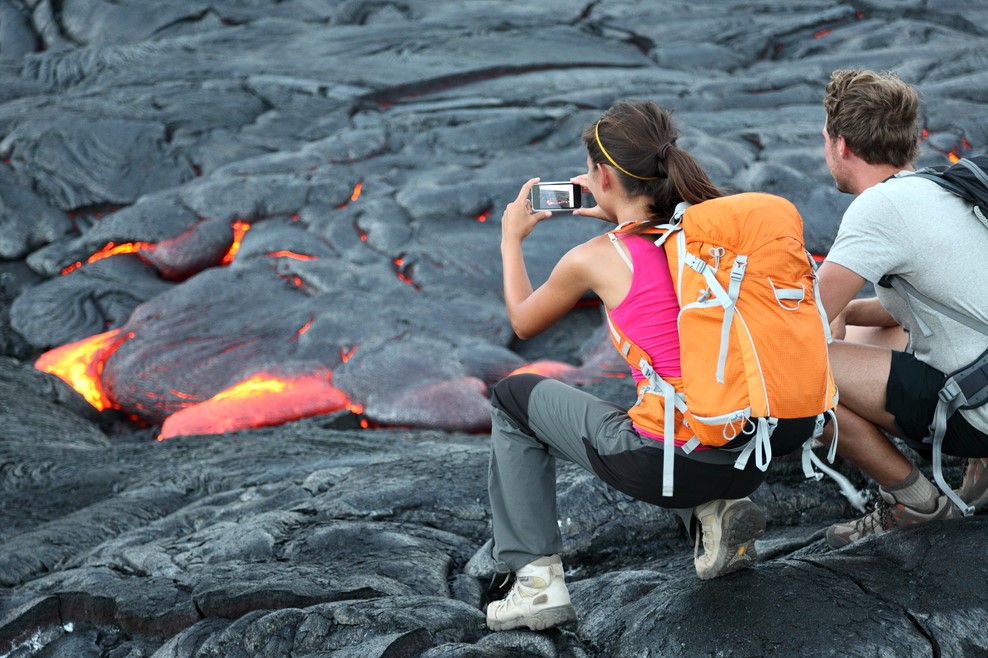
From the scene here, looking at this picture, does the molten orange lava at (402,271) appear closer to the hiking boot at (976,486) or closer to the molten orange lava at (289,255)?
the molten orange lava at (289,255)

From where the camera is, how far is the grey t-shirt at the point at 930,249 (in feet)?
10.5

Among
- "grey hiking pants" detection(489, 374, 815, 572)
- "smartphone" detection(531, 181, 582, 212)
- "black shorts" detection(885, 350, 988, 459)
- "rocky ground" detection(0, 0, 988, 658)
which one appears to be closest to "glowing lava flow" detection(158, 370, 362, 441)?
"rocky ground" detection(0, 0, 988, 658)

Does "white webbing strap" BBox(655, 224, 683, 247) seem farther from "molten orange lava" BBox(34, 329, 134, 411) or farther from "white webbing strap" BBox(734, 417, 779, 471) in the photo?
"molten orange lava" BBox(34, 329, 134, 411)

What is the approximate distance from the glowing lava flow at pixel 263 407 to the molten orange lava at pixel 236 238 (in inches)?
99.7

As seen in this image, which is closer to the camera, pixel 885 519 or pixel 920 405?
pixel 920 405

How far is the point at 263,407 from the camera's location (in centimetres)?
912

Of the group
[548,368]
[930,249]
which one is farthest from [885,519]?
[548,368]

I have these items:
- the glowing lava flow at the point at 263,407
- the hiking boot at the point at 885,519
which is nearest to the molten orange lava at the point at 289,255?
the glowing lava flow at the point at 263,407

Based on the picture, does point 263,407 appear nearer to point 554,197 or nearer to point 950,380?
point 554,197

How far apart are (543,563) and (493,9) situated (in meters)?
14.0

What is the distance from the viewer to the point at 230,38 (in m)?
15.1

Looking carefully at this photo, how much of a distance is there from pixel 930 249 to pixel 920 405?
0.58 meters

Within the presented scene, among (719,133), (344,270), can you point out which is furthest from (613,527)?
(719,133)

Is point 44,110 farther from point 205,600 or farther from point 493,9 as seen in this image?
point 205,600
